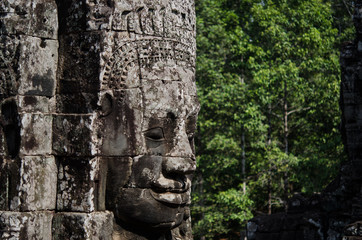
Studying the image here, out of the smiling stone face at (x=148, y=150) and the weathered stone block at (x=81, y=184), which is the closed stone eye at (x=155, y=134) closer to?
the smiling stone face at (x=148, y=150)

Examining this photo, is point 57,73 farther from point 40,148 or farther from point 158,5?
point 158,5

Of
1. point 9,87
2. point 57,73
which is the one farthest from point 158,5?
point 9,87

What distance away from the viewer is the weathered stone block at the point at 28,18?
5.91m

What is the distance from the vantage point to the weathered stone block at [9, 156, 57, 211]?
5.70 meters

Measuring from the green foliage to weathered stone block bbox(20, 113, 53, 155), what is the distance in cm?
1414

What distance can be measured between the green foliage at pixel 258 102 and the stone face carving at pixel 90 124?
13.9 metres

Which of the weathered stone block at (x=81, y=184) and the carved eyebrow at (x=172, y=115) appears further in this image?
the carved eyebrow at (x=172, y=115)

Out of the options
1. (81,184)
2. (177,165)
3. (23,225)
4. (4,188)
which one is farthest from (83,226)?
(177,165)

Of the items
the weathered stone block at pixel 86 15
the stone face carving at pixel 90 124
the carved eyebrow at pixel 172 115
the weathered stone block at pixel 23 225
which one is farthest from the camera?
the carved eyebrow at pixel 172 115

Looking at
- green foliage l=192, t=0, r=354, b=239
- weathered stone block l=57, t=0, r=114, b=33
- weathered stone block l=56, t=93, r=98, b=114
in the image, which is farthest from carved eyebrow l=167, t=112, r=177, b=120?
green foliage l=192, t=0, r=354, b=239

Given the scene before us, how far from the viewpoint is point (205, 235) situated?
20.8 meters

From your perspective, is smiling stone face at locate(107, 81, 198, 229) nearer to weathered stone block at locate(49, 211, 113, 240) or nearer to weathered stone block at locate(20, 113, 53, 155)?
weathered stone block at locate(49, 211, 113, 240)

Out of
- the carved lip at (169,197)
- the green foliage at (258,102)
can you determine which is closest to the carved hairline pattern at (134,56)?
the carved lip at (169,197)

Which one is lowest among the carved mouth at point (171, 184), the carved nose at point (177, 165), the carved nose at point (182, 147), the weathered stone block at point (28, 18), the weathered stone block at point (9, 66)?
the carved mouth at point (171, 184)
